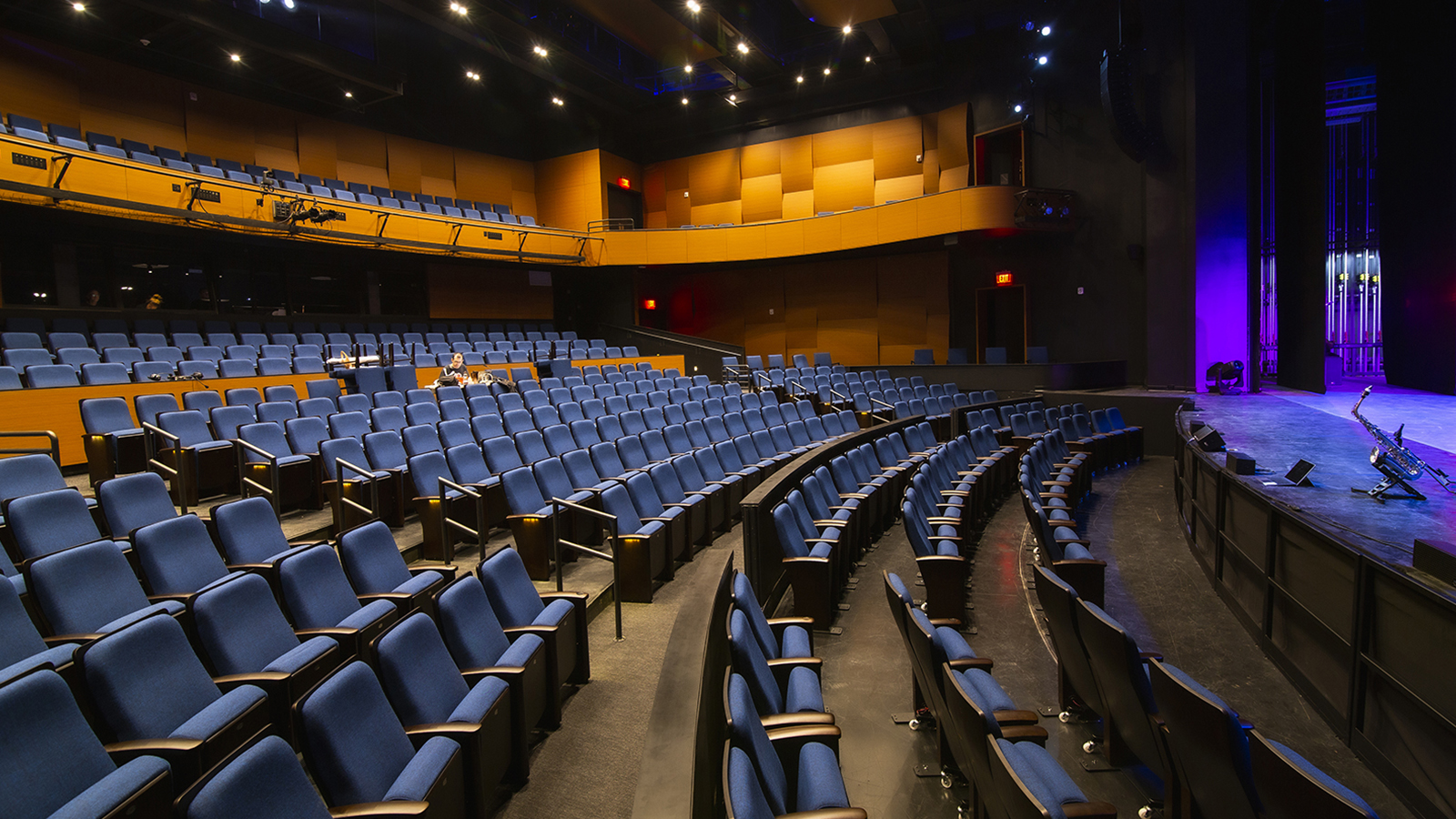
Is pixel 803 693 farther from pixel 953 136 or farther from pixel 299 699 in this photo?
pixel 953 136

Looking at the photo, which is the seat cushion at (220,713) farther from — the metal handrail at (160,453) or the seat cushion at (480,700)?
the metal handrail at (160,453)

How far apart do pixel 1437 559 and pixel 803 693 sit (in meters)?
1.47

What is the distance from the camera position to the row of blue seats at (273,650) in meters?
1.28

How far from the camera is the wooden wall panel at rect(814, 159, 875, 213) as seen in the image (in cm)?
1075

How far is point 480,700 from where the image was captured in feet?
4.96

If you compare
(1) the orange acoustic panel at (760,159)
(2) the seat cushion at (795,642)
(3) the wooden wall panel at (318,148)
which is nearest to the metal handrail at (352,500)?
(2) the seat cushion at (795,642)

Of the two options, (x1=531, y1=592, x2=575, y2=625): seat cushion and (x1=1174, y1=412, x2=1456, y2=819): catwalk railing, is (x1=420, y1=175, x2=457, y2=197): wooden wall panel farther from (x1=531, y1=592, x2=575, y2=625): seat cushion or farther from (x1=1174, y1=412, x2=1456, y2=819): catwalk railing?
(x1=1174, y1=412, x2=1456, y2=819): catwalk railing

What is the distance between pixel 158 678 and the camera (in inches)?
55.1

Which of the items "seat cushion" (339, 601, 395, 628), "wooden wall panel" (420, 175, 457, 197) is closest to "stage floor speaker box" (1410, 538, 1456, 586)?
"seat cushion" (339, 601, 395, 628)

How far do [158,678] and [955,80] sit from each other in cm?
1070

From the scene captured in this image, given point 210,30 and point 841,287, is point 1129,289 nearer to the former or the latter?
point 841,287

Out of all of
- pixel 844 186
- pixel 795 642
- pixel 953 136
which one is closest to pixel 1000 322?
pixel 953 136

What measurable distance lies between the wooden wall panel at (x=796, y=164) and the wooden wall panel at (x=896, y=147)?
1086 millimetres

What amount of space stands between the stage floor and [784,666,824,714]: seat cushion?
4.95 ft
